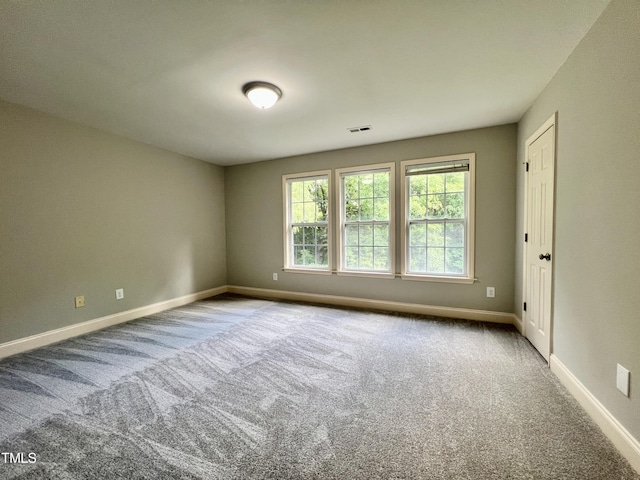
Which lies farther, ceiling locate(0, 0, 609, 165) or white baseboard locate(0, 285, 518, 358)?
white baseboard locate(0, 285, 518, 358)

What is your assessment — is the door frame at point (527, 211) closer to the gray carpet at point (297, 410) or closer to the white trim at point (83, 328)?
the gray carpet at point (297, 410)

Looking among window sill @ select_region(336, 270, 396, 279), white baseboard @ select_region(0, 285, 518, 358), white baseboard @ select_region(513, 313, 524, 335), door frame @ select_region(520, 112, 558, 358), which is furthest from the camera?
window sill @ select_region(336, 270, 396, 279)

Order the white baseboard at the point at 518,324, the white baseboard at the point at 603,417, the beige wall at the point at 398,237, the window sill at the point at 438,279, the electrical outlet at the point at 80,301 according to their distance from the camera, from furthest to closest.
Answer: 1. the window sill at the point at 438,279
2. the beige wall at the point at 398,237
3. the electrical outlet at the point at 80,301
4. the white baseboard at the point at 518,324
5. the white baseboard at the point at 603,417

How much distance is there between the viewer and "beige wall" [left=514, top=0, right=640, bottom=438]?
135 centimetres

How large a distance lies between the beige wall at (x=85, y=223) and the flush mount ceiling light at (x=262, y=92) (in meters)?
2.21

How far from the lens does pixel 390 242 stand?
152 inches

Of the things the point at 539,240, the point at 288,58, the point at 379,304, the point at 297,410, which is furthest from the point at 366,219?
A: the point at 297,410

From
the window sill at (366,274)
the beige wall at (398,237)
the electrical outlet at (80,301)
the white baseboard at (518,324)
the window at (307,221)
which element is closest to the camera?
the white baseboard at (518,324)

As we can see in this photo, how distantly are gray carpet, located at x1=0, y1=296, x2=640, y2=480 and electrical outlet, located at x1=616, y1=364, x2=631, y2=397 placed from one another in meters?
0.31

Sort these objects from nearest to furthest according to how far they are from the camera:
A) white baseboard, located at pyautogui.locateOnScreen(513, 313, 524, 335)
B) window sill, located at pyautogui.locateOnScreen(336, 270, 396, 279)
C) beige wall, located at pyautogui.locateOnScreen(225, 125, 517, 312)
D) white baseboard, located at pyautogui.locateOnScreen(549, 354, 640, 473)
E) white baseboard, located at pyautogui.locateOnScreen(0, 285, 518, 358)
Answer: white baseboard, located at pyautogui.locateOnScreen(549, 354, 640, 473)
white baseboard, located at pyautogui.locateOnScreen(0, 285, 518, 358)
white baseboard, located at pyautogui.locateOnScreen(513, 313, 524, 335)
beige wall, located at pyautogui.locateOnScreen(225, 125, 517, 312)
window sill, located at pyautogui.locateOnScreen(336, 270, 396, 279)

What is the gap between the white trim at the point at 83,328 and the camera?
8.53 feet

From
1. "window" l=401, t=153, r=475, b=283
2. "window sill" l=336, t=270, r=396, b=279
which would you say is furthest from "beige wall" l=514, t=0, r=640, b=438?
"window sill" l=336, t=270, r=396, b=279

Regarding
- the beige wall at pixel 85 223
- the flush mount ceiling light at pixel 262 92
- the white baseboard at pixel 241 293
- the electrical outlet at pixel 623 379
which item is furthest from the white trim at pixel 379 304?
the flush mount ceiling light at pixel 262 92

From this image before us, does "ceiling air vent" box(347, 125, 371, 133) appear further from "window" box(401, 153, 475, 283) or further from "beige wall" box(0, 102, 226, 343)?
"beige wall" box(0, 102, 226, 343)
